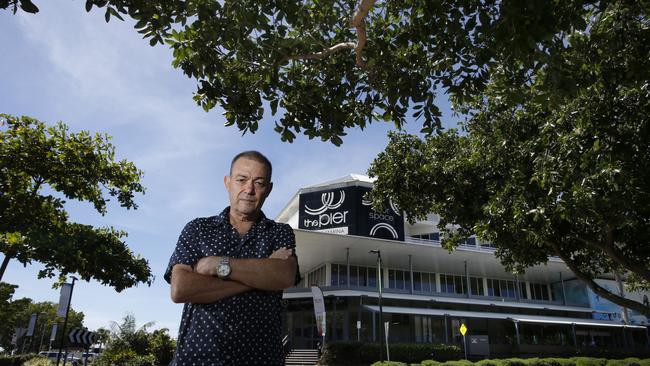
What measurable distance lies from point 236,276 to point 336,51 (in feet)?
16.4

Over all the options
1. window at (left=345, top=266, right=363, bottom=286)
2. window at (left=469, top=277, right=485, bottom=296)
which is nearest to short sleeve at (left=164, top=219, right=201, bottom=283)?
window at (left=345, top=266, right=363, bottom=286)

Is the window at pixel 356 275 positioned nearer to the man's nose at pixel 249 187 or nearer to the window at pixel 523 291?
the window at pixel 523 291

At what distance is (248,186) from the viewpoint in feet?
8.27

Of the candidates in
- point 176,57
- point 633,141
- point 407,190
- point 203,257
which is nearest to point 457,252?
point 407,190

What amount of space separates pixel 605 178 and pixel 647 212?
13.9 feet

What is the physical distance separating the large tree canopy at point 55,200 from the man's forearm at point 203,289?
10.4 meters

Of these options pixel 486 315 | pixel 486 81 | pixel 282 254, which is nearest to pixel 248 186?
pixel 282 254

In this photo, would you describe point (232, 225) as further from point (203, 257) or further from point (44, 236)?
point (44, 236)

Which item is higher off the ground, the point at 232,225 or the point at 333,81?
the point at 333,81

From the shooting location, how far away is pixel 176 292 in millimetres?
2254

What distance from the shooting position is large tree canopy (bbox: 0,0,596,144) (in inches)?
196

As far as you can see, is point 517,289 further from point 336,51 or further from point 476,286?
point 336,51

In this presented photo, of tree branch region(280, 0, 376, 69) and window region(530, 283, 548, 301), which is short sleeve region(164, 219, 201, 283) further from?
window region(530, 283, 548, 301)

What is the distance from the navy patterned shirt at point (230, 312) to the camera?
2.12 m
